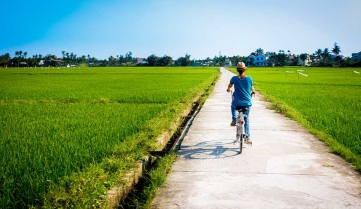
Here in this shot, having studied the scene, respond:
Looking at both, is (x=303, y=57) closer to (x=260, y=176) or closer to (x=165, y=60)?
(x=165, y=60)

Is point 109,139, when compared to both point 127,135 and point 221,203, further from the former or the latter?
point 221,203

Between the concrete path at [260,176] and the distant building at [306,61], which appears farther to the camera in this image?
the distant building at [306,61]

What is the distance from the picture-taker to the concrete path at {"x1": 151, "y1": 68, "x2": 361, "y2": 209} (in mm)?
2975

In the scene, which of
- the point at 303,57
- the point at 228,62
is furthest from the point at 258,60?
the point at 303,57

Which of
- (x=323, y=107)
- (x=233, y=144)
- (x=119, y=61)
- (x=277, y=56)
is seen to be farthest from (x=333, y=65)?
(x=119, y=61)

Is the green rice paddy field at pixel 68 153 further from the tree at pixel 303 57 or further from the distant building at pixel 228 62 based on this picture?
the distant building at pixel 228 62

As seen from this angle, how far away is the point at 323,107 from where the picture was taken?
31.7ft

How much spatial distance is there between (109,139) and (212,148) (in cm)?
193

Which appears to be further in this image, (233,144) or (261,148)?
(233,144)

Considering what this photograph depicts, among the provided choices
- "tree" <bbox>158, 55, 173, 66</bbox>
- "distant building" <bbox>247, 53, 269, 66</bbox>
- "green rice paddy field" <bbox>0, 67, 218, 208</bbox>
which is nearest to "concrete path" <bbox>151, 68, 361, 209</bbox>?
"green rice paddy field" <bbox>0, 67, 218, 208</bbox>

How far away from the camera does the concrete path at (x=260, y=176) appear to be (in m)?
2.97

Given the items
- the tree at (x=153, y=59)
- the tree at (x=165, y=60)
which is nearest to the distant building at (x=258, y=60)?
the tree at (x=165, y=60)

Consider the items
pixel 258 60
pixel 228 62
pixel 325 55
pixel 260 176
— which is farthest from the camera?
pixel 228 62

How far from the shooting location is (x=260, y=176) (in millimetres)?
3623
